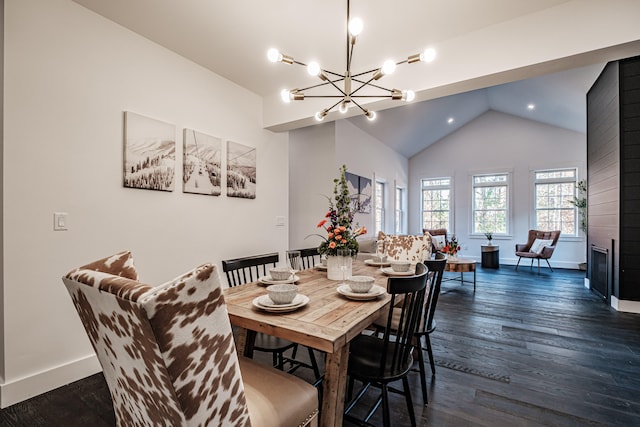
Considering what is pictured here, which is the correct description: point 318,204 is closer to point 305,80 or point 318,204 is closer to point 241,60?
point 305,80

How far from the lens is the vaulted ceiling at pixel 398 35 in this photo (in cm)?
217

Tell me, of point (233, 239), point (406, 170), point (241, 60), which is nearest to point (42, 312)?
point (233, 239)

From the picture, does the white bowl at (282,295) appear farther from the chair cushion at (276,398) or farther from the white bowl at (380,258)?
the white bowl at (380,258)

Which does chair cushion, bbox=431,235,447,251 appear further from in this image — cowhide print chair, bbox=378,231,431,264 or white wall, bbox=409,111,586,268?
cowhide print chair, bbox=378,231,431,264

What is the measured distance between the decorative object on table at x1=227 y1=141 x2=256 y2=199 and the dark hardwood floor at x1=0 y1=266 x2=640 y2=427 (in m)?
1.96

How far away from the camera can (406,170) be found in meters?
8.63

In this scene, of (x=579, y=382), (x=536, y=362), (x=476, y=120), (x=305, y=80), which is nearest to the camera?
(x=579, y=382)

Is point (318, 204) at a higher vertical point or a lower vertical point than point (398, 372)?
higher

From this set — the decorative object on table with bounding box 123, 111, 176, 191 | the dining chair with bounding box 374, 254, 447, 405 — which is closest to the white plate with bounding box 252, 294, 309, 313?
the dining chair with bounding box 374, 254, 447, 405

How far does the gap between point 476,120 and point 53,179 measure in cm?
869

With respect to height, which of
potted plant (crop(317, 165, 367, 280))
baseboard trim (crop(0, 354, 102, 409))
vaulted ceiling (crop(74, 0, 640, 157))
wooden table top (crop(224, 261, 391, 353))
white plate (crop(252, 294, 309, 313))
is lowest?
baseboard trim (crop(0, 354, 102, 409))

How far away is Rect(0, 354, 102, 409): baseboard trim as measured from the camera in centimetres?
183

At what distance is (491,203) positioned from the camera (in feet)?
25.8

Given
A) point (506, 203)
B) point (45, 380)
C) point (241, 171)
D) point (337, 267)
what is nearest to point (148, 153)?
point (241, 171)
